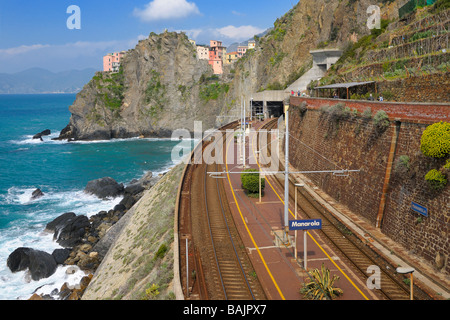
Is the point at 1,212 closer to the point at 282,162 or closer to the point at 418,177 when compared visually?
the point at 282,162

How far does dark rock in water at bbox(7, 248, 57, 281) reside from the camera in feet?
92.4

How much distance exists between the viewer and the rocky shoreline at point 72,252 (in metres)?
25.6

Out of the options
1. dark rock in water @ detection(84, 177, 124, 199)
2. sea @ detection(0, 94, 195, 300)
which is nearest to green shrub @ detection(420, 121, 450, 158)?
sea @ detection(0, 94, 195, 300)

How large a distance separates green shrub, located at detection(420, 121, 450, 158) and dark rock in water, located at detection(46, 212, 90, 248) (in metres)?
29.3

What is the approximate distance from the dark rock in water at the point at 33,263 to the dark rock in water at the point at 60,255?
0.44 metres

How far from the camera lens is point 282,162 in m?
35.3

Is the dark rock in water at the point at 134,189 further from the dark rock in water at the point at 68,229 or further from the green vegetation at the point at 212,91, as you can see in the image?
the green vegetation at the point at 212,91

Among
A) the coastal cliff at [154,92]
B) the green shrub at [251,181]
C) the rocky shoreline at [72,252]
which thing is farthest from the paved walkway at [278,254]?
the coastal cliff at [154,92]

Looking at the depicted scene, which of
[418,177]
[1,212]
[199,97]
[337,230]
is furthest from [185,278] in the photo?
[199,97]
